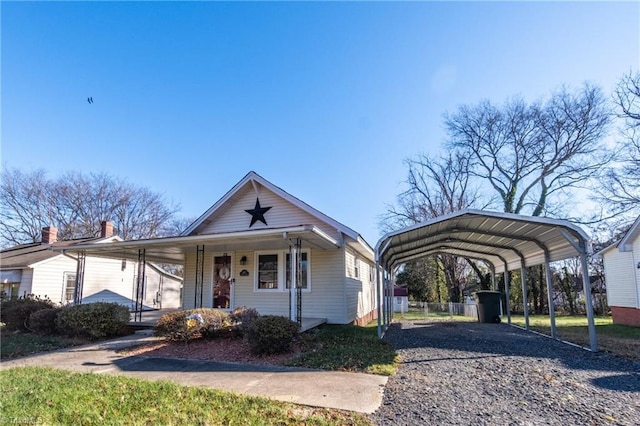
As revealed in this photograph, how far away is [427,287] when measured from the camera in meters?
33.1

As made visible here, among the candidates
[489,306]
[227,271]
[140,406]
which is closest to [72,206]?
[227,271]

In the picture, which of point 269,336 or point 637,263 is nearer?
point 269,336

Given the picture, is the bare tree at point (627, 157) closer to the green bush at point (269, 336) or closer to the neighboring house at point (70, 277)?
the green bush at point (269, 336)

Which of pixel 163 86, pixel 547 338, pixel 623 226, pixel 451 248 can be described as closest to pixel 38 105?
pixel 163 86

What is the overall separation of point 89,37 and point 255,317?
31.4 ft

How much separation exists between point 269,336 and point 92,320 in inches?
218

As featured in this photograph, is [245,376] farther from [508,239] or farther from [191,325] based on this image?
[508,239]

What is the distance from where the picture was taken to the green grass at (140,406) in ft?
12.1

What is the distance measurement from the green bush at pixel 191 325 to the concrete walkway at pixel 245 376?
1101 millimetres

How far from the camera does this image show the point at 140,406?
4.06 m

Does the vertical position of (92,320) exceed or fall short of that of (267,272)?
it falls short

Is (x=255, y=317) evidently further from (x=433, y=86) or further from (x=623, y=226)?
(x=623, y=226)

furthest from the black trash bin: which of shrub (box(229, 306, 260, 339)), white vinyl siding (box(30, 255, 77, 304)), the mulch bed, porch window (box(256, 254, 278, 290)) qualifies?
white vinyl siding (box(30, 255, 77, 304))

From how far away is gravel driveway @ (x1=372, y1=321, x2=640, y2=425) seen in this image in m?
3.93
